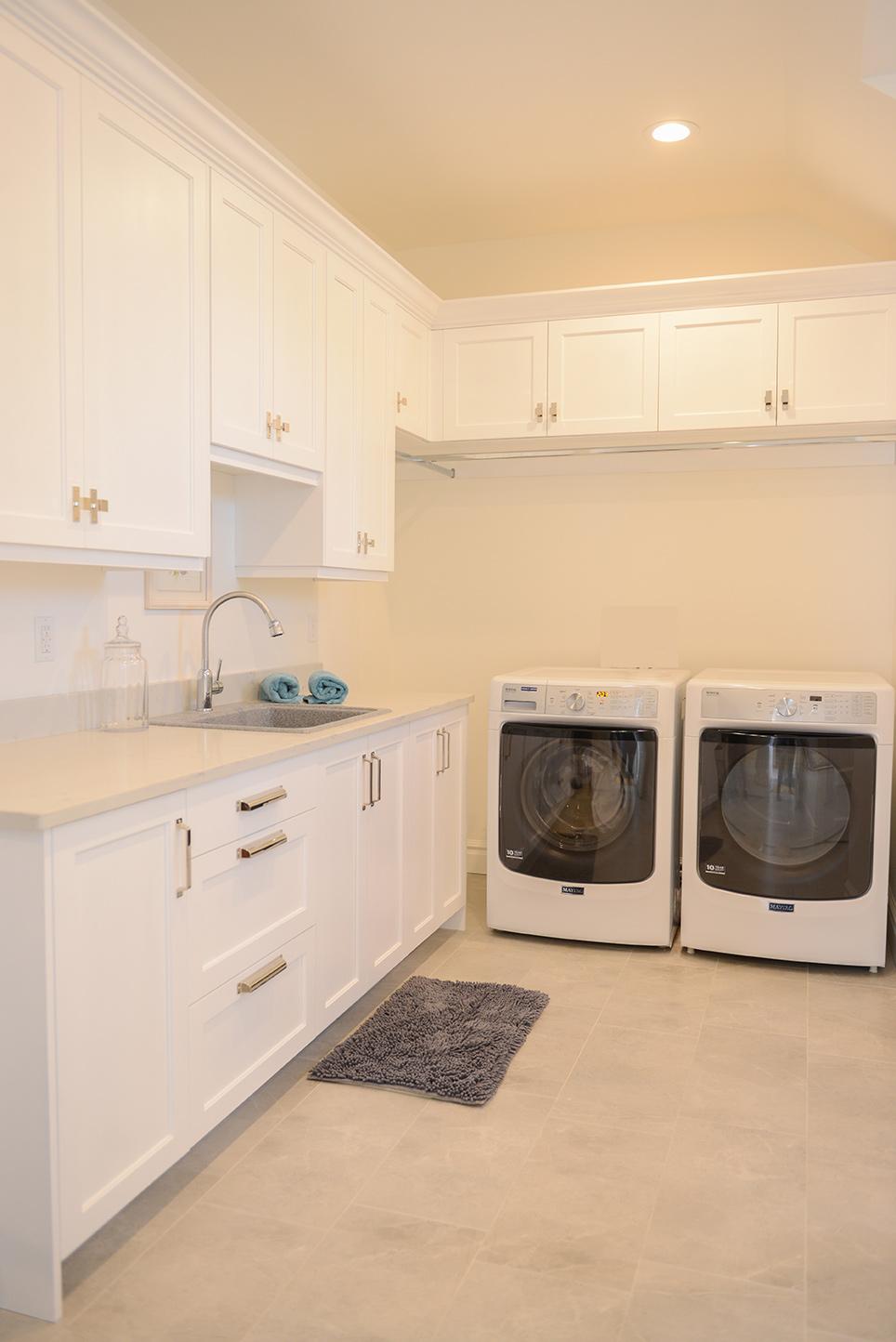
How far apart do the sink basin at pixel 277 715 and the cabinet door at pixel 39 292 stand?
0.98 m

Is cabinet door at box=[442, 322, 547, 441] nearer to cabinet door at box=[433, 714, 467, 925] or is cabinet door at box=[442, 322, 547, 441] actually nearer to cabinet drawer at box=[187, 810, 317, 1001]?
cabinet door at box=[433, 714, 467, 925]

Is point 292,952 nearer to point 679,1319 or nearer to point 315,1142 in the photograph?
point 315,1142

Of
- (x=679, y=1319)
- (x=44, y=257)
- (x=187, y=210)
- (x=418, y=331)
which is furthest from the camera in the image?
(x=418, y=331)

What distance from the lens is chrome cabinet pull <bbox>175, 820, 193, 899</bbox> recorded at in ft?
6.72

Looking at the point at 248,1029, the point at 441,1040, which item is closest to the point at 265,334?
the point at 248,1029

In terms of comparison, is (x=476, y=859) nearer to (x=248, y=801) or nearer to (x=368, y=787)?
(x=368, y=787)

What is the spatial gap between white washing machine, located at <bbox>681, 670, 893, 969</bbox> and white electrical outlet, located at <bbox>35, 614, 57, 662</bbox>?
2.02m

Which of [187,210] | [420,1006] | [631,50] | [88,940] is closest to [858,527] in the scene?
[631,50]

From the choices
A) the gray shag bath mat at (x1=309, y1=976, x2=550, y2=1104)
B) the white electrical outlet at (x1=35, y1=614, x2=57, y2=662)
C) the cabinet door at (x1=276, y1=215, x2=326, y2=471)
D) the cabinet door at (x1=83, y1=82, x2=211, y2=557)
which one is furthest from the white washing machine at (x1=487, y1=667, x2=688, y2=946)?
the white electrical outlet at (x1=35, y1=614, x2=57, y2=662)

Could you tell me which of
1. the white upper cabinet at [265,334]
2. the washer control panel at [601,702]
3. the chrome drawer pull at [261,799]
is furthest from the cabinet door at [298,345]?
the washer control panel at [601,702]

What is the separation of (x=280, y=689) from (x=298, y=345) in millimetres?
1054

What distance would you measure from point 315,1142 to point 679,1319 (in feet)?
2.90

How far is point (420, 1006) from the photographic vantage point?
3.11 metres

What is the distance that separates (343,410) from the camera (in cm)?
339
